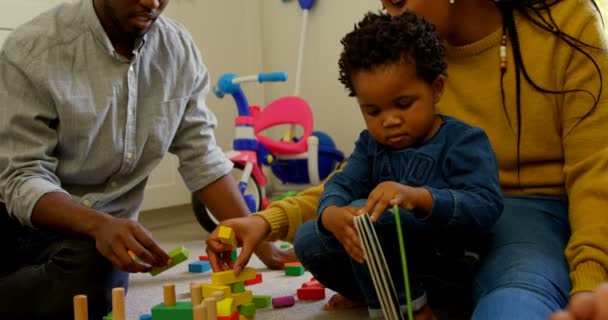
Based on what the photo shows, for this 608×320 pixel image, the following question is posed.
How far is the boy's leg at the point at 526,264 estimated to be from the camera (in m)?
0.77

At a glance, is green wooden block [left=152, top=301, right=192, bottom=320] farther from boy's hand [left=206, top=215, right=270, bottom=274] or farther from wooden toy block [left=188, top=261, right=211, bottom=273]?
wooden toy block [left=188, top=261, right=211, bottom=273]

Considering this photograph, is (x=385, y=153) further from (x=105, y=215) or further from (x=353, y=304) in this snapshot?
(x=105, y=215)

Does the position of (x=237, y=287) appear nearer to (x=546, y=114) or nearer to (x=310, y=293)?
(x=310, y=293)

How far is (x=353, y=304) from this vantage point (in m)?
1.14

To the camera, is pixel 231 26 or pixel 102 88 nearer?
pixel 102 88

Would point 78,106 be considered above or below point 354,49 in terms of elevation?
below

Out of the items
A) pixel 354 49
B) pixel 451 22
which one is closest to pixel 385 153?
pixel 354 49

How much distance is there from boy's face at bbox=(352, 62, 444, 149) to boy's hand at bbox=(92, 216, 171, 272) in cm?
36

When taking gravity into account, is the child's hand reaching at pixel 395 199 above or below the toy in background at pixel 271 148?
above

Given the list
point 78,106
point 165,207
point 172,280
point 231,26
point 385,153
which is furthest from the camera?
point 231,26

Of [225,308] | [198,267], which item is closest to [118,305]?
[225,308]

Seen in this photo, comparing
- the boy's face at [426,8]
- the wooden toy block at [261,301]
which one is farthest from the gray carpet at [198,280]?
the boy's face at [426,8]

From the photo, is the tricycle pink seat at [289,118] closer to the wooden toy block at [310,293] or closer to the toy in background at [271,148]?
the toy in background at [271,148]

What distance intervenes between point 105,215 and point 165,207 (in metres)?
1.51
